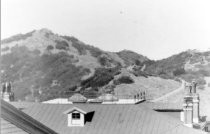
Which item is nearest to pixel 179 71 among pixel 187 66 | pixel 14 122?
pixel 187 66

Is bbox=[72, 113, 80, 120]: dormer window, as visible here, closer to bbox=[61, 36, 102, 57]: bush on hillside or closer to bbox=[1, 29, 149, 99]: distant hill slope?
bbox=[1, 29, 149, 99]: distant hill slope

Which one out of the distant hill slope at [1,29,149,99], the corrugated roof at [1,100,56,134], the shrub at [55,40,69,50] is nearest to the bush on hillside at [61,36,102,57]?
the distant hill slope at [1,29,149,99]

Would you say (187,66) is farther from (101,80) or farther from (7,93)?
(7,93)

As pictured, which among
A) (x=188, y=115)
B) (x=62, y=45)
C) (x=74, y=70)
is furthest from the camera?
(x=62, y=45)

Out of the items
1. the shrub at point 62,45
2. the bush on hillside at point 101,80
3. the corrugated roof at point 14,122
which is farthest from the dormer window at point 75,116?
the shrub at point 62,45

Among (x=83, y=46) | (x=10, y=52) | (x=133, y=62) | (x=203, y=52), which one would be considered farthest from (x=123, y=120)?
(x=133, y=62)

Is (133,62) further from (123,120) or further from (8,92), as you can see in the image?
(123,120)
